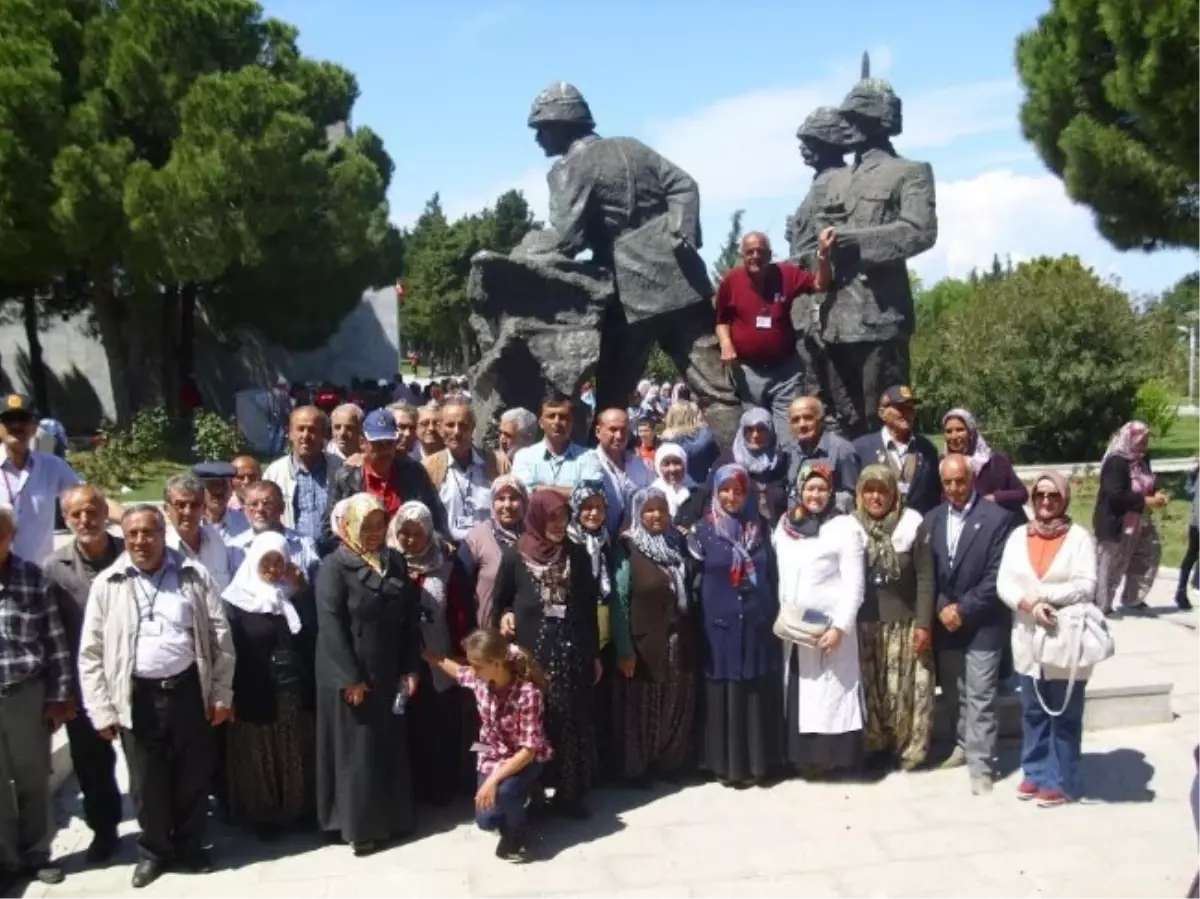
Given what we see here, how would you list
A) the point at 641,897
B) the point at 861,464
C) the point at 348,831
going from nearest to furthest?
1. the point at 641,897
2. the point at 348,831
3. the point at 861,464

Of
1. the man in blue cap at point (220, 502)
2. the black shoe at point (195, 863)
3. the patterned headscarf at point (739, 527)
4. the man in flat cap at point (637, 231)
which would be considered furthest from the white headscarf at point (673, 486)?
the black shoe at point (195, 863)

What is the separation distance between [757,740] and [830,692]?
1.24ft

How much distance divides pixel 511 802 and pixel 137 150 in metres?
17.8

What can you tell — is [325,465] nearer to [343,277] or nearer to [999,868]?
[999,868]

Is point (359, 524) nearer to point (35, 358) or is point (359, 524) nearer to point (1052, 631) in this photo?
point (1052, 631)

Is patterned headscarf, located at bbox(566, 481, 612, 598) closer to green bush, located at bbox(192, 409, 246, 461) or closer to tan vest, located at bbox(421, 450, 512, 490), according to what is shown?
tan vest, located at bbox(421, 450, 512, 490)

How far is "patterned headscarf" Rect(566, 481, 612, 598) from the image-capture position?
4.61 meters

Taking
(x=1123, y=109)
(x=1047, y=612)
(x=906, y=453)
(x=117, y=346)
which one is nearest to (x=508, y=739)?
(x=1047, y=612)

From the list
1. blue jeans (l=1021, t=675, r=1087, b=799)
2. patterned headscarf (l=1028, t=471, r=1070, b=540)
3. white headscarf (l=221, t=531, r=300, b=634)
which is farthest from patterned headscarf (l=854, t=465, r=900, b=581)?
white headscarf (l=221, t=531, r=300, b=634)

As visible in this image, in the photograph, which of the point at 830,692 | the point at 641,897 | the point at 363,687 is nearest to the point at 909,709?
the point at 830,692

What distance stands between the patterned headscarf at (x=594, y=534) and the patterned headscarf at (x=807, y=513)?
2.63 feet

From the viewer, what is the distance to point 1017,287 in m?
17.6

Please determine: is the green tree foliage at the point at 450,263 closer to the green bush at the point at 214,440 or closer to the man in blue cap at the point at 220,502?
the green bush at the point at 214,440

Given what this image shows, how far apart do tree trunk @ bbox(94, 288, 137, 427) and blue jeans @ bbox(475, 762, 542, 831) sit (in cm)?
1850
